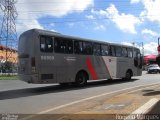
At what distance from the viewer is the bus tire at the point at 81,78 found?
71.1 ft

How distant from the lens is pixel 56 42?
19766mm

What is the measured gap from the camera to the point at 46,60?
62.3ft

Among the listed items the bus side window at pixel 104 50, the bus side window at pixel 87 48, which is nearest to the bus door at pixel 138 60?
the bus side window at pixel 104 50

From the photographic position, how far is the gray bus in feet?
60.8

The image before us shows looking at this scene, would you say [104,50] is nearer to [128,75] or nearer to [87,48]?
[87,48]

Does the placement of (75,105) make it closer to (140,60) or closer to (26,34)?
(26,34)

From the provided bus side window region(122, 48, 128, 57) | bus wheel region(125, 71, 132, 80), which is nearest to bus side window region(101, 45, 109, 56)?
bus side window region(122, 48, 128, 57)

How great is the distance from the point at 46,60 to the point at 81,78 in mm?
3780

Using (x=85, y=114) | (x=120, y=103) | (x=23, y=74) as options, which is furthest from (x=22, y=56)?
(x=85, y=114)

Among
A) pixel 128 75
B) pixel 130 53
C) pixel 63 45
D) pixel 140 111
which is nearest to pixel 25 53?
pixel 63 45

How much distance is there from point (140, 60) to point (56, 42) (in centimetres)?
1225

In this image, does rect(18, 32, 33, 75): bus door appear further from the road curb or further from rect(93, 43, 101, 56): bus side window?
the road curb

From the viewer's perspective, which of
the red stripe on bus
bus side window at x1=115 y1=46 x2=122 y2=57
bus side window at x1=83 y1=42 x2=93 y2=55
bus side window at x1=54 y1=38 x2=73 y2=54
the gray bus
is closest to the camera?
the gray bus

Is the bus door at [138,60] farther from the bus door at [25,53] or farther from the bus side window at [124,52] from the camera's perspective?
the bus door at [25,53]
